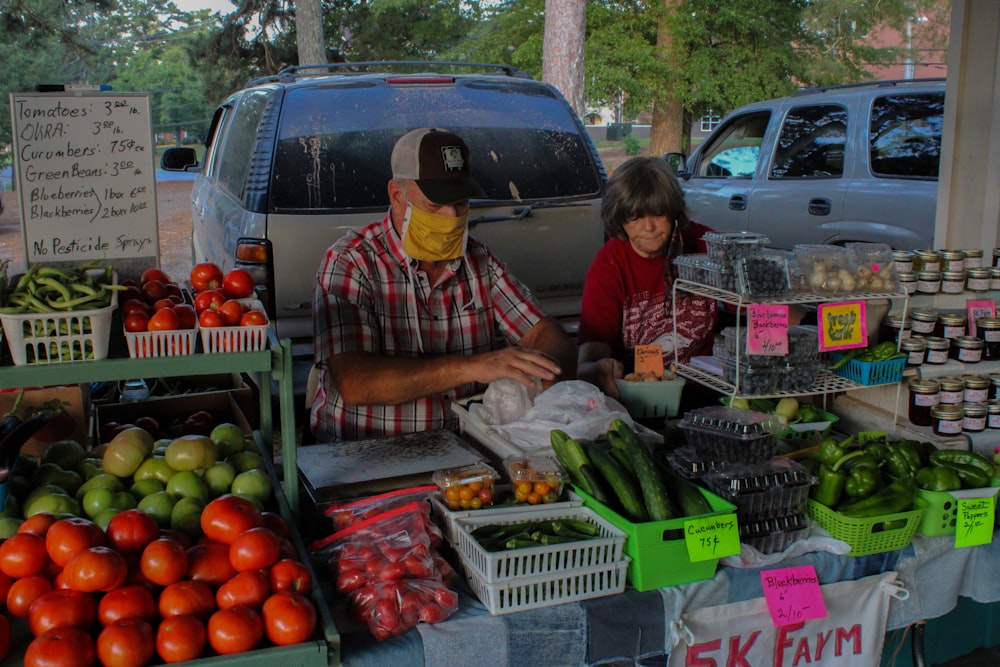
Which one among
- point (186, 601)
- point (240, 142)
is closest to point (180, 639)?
point (186, 601)

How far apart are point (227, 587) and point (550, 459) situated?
998mm

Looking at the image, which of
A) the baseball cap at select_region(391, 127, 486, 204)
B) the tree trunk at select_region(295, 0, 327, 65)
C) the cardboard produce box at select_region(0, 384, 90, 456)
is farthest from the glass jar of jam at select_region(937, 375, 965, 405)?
the tree trunk at select_region(295, 0, 327, 65)

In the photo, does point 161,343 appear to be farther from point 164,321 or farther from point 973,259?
point 973,259

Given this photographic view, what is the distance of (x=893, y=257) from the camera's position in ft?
10.9

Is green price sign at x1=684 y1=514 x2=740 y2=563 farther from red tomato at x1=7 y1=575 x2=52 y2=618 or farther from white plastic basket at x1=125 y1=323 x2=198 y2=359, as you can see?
red tomato at x1=7 y1=575 x2=52 y2=618

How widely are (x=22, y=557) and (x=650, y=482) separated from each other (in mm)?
1446

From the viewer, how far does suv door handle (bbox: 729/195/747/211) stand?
811 centimetres

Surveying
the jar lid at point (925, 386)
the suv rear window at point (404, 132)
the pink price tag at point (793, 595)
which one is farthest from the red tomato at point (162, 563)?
the suv rear window at point (404, 132)

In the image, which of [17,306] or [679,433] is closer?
[17,306]

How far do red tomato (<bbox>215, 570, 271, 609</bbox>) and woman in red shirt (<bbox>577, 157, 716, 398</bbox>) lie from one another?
215 cm

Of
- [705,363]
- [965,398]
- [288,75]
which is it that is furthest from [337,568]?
[288,75]

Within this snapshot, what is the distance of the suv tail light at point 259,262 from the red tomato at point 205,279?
202cm

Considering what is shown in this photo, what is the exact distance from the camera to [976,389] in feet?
10.4

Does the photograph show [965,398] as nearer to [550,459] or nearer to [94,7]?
[550,459]
